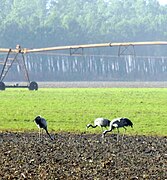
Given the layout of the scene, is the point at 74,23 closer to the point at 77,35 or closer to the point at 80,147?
the point at 77,35

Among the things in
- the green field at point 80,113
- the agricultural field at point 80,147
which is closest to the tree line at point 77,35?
the green field at point 80,113

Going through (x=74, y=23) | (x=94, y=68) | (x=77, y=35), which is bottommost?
(x=94, y=68)

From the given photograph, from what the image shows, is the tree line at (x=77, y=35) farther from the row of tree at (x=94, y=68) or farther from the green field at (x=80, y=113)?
the green field at (x=80, y=113)

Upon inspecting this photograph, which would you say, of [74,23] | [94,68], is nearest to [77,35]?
[74,23]

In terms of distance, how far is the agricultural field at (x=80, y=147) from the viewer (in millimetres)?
18000

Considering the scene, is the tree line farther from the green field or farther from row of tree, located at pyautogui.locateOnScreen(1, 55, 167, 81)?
the green field

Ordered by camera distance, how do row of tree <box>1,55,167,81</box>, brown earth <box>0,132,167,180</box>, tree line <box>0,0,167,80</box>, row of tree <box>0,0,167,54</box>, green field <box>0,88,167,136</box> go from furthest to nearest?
row of tree <box>0,0,167,54</box> → tree line <box>0,0,167,80</box> → row of tree <box>1,55,167,81</box> → green field <box>0,88,167,136</box> → brown earth <box>0,132,167,180</box>

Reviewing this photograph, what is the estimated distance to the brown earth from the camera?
17672mm

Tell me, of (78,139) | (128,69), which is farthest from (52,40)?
(78,139)

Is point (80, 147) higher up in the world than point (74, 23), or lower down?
lower down

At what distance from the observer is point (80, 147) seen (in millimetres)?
22422

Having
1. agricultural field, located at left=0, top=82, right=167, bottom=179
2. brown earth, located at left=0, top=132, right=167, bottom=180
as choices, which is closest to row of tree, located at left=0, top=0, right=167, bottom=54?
agricultural field, located at left=0, top=82, right=167, bottom=179

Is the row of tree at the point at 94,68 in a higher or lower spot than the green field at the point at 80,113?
lower

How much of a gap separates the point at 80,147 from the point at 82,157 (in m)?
2.11
